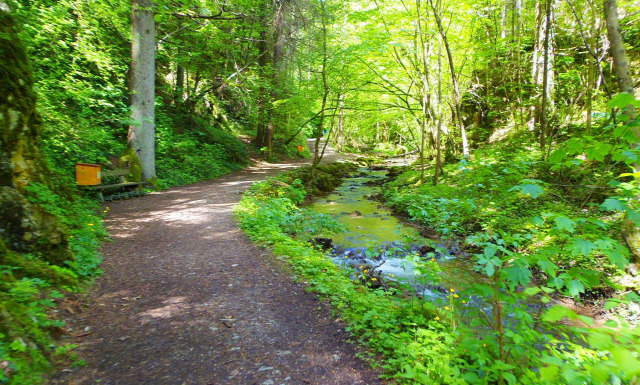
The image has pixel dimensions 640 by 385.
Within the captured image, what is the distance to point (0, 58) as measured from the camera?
4.24 meters

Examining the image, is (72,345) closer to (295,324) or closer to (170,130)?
(295,324)

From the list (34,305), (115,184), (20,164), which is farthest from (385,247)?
(115,184)

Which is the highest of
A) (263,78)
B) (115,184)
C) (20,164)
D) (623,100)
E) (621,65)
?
(263,78)

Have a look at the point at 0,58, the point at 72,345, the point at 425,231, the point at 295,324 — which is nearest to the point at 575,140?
the point at 295,324

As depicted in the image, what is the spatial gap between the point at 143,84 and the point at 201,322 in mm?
9160

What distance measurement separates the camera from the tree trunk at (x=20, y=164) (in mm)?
3545

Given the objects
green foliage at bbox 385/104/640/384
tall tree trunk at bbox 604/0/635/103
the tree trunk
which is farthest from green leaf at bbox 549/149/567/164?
the tree trunk

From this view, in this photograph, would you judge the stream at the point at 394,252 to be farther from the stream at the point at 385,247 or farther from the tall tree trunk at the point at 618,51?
the tall tree trunk at the point at 618,51

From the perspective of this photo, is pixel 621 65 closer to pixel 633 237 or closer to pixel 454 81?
pixel 633 237

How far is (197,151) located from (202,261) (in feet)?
37.3

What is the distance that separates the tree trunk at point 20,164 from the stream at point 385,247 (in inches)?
175

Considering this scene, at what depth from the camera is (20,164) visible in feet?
13.6

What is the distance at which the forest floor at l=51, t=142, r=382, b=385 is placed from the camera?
8.78 ft

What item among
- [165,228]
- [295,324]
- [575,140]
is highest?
[575,140]
